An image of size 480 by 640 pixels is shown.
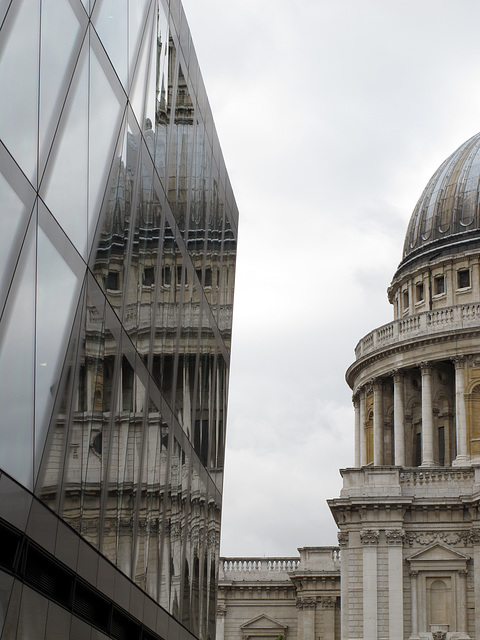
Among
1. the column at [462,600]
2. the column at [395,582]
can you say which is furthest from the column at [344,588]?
the column at [462,600]

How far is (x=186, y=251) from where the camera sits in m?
24.2

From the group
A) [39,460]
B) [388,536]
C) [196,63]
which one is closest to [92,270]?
[39,460]

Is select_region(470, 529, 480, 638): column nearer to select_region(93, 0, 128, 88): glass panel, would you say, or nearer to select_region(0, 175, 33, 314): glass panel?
select_region(93, 0, 128, 88): glass panel

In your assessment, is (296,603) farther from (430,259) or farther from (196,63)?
(196,63)

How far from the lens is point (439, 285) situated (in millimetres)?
71250

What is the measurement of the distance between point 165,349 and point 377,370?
46.0m

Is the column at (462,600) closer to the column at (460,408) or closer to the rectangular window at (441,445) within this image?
the column at (460,408)

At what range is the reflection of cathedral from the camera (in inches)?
2020

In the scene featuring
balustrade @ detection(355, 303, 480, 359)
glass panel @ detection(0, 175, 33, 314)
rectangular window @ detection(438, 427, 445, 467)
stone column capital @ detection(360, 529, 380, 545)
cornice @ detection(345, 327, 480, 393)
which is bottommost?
glass panel @ detection(0, 175, 33, 314)

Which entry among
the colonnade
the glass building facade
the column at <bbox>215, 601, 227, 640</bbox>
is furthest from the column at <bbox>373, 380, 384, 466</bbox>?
the glass building facade

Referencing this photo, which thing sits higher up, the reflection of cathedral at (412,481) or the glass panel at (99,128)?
the reflection of cathedral at (412,481)

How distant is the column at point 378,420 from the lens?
66438 millimetres

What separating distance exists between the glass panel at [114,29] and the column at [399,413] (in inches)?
1917

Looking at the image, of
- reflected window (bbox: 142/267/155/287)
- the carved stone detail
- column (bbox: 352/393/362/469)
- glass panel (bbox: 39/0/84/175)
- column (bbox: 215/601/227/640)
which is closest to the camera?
glass panel (bbox: 39/0/84/175)
